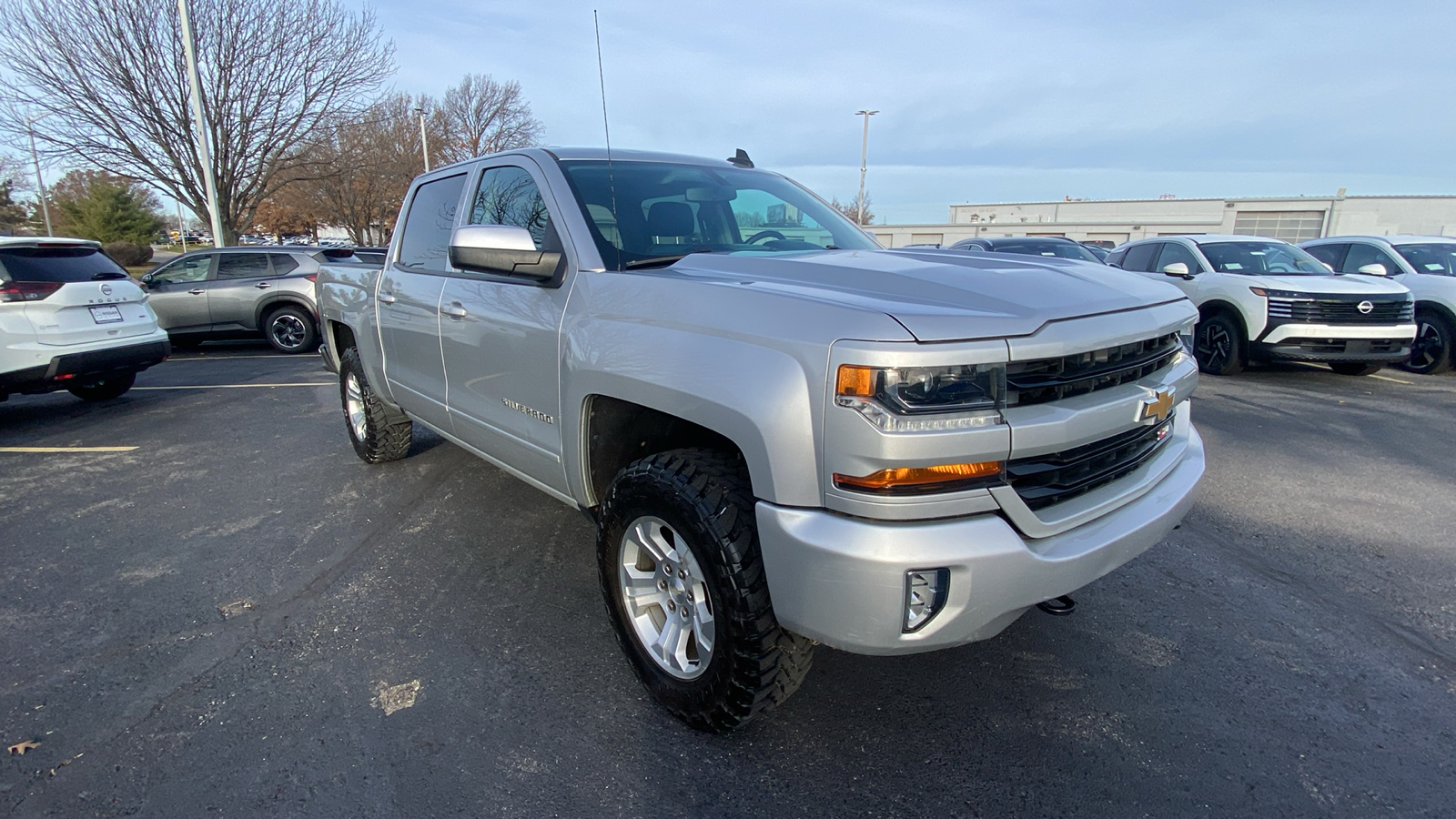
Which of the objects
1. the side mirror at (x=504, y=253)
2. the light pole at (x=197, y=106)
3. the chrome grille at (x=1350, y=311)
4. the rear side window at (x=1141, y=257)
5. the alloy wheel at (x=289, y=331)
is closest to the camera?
the side mirror at (x=504, y=253)

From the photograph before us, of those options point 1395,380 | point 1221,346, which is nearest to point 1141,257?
point 1221,346

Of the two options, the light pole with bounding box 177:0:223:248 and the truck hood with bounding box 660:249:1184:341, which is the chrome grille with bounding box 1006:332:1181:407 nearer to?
the truck hood with bounding box 660:249:1184:341

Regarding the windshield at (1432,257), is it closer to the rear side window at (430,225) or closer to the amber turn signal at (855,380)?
the amber turn signal at (855,380)

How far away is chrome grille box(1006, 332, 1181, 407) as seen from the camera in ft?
6.28

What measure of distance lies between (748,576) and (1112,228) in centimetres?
5537

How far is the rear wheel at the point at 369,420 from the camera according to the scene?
16.3ft

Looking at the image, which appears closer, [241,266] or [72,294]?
[72,294]

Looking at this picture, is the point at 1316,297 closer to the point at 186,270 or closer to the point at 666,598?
the point at 666,598

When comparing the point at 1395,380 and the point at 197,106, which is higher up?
the point at 197,106

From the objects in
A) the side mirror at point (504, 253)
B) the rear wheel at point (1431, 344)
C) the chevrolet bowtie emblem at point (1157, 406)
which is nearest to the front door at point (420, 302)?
the side mirror at point (504, 253)

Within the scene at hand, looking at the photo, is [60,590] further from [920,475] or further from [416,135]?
[416,135]

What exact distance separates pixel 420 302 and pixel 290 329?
9365mm

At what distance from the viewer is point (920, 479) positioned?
5.94 ft

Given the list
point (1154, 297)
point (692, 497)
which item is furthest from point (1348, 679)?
point (692, 497)
